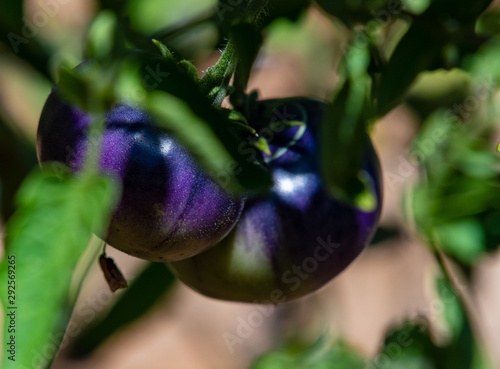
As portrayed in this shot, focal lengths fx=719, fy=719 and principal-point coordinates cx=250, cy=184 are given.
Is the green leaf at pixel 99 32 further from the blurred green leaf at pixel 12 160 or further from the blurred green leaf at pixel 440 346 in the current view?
the blurred green leaf at pixel 440 346

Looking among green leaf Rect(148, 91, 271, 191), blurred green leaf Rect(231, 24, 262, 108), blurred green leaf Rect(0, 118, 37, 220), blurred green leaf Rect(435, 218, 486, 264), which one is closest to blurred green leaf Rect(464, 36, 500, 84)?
blurred green leaf Rect(435, 218, 486, 264)

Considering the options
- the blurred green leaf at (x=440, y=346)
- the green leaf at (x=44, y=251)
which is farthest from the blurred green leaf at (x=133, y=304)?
the green leaf at (x=44, y=251)

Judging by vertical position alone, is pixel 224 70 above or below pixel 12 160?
above

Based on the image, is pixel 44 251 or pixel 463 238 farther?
pixel 463 238

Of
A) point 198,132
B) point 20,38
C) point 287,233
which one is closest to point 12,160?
point 20,38

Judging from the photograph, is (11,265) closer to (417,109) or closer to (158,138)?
(158,138)

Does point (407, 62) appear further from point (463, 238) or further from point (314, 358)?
point (314, 358)
